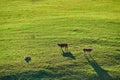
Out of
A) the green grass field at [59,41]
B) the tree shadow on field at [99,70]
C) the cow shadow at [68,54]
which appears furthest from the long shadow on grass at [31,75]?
the cow shadow at [68,54]

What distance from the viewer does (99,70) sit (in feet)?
66.3

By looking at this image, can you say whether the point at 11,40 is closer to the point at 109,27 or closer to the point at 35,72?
the point at 35,72

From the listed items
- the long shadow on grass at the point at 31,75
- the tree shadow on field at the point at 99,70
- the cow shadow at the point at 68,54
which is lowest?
the tree shadow on field at the point at 99,70

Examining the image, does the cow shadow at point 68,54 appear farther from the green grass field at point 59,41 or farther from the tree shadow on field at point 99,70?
the tree shadow on field at point 99,70

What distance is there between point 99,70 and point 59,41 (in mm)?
6831

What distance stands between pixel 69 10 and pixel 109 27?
1234 cm

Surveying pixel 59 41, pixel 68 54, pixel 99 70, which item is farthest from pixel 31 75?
pixel 59 41

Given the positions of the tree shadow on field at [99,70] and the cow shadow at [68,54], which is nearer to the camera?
the tree shadow on field at [99,70]

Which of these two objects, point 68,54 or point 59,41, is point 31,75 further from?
point 59,41

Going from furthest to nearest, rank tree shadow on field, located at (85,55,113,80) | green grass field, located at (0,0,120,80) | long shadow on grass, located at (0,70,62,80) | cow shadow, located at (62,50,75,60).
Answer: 1. cow shadow, located at (62,50,75,60)
2. green grass field, located at (0,0,120,80)
3. long shadow on grass, located at (0,70,62,80)
4. tree shadow on field, located at (85,55,113,80)

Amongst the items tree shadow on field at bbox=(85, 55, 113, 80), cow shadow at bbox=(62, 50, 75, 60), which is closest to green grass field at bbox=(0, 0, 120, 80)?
tree shadow on field at bbox=(85, 55, 113, 80)

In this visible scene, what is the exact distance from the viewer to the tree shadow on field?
1931 cm

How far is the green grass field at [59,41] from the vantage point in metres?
20.1

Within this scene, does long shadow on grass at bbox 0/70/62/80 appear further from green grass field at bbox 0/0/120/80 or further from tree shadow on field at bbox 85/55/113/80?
tree shadow on field at bbox 85/55/113/80
